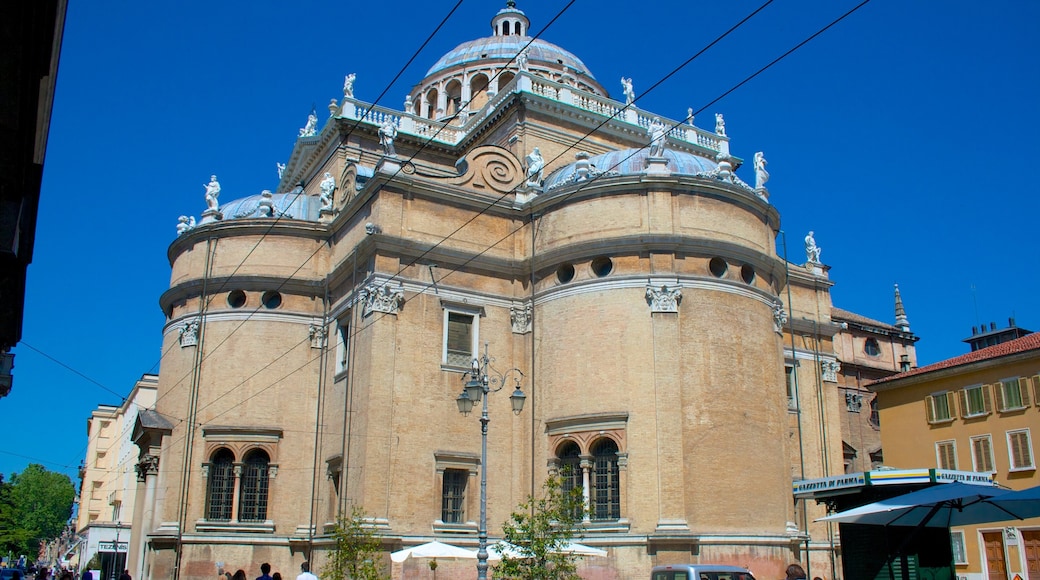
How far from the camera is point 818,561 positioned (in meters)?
30.3

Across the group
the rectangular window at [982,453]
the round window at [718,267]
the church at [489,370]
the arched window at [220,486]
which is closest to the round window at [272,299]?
the church at [489,370]

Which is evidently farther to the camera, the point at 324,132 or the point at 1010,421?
the point at 324,132

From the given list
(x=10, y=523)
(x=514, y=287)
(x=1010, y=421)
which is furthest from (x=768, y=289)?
(x=10, y=523)

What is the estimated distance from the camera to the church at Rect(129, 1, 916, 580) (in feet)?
84.9

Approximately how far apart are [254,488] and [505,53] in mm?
27822

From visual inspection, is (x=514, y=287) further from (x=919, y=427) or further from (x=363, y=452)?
(x=919, y=427)

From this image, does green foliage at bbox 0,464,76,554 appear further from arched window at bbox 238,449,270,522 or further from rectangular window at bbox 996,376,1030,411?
rectangular window at bbox 996,376,1030,411

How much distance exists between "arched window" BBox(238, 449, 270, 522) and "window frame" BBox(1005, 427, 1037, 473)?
24.4 metres

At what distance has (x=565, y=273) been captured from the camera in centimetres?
2878

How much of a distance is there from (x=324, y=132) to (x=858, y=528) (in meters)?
27.5

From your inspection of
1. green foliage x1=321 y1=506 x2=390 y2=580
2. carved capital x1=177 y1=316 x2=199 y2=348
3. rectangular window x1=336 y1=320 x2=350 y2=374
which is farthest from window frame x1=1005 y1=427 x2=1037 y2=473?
carved capital x1=177 y1=316 x2=199 y2=348

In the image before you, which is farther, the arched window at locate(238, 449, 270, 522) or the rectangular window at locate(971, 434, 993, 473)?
the rectangular window at locate(971, 434, 993, 473)

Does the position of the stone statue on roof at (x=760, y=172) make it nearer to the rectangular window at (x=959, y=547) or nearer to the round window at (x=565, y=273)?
the round window at (x=565, y=273)

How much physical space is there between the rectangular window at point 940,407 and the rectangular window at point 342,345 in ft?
71.4
